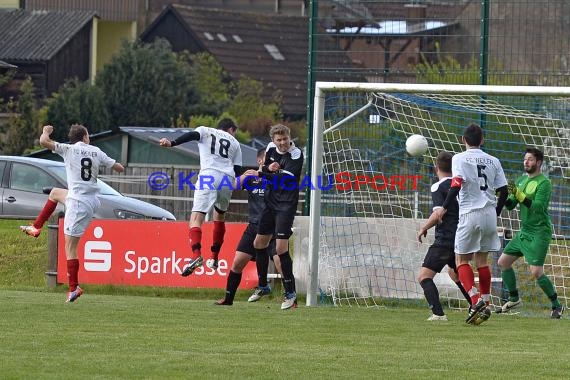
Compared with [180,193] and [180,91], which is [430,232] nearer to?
[180,193]

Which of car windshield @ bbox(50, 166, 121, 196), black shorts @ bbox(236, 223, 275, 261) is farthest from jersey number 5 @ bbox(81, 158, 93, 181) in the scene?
car windshield @ bbox(50, 166, 121, 196)

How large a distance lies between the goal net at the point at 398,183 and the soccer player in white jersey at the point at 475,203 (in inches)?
109

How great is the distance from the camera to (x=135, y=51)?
48969 mm

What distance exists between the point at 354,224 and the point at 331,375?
7836 millimetres

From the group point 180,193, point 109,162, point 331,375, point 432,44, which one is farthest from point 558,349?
point 180,193

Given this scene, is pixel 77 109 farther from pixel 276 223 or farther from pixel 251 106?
pixel 276 223

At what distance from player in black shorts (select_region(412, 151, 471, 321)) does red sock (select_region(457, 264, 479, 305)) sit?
0.32 metres

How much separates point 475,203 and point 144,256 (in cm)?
622

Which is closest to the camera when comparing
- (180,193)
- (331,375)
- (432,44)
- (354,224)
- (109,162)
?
(331,375)

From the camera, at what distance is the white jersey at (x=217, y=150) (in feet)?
47.0

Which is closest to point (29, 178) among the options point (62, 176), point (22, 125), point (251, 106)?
point (62, 176)

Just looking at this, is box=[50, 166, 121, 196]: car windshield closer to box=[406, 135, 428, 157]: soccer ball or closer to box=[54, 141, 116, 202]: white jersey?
box=[54, 141, 116, 202]: white jersey

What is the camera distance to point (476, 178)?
1278cm

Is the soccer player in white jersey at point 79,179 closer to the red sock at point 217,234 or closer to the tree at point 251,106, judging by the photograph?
the red sock at point 217,234
